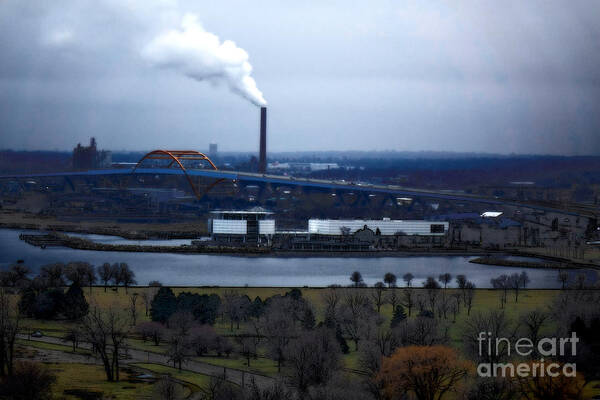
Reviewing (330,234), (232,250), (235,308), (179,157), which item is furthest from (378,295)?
(179,157)

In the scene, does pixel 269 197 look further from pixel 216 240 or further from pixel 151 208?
pixel 216 240

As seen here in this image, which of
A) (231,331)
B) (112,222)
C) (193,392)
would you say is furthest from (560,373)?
(112,222)

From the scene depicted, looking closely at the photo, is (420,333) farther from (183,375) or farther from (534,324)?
(183,375)

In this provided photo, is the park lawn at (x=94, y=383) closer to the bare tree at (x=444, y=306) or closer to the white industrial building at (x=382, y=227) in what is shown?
the bare tree at (x=444, y=306)

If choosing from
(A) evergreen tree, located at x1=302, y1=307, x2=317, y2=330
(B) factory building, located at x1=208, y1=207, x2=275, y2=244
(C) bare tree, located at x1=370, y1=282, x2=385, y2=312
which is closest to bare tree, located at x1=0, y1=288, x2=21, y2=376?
(A) evergreen tree, located at x1=302, y1=307, x2=317, y2=330

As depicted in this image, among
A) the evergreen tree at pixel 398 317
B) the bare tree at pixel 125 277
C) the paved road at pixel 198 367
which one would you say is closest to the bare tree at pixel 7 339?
the paved road at pixel 198 367

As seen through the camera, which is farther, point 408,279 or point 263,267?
point 263,267
